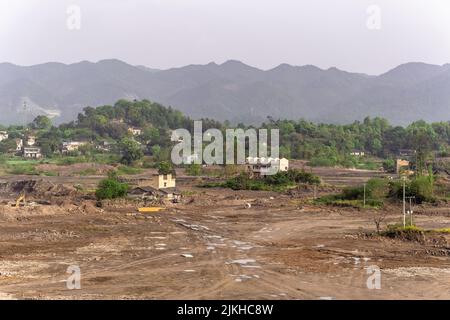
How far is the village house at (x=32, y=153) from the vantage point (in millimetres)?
99312

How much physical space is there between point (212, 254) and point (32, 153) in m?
81.4

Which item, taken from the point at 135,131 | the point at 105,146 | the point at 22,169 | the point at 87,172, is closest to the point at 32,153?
the point at 105,146

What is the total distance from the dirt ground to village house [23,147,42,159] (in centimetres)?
6093

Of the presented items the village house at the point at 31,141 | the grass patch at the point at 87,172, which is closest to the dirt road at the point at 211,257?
the grass patch at the point at 87,172

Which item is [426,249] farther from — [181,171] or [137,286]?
[181,171]

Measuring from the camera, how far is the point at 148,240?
1123 inches

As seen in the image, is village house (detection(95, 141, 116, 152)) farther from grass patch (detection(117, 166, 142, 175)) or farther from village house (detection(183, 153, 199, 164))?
grass patch (detection(117, 166, 142, 175))

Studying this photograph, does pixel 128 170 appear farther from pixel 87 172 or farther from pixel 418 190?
pixel 418 190

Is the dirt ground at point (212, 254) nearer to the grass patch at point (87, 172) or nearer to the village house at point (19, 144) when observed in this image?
the grass patch at point (87, 172)

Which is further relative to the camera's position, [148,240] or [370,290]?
[148,240]

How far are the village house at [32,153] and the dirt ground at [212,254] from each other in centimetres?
6093

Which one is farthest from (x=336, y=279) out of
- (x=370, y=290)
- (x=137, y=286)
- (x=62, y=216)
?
(x=62, y=216)

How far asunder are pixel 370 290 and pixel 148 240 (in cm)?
1233
